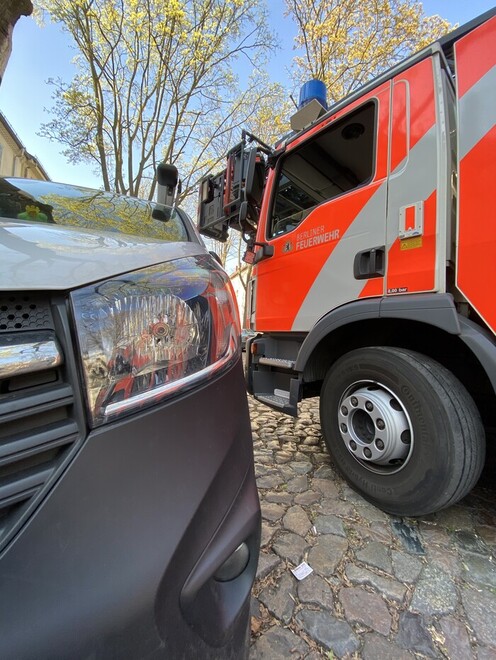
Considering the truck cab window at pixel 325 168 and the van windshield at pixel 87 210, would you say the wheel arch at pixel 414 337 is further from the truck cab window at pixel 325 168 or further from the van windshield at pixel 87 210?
the van windshield at pixel 87 210

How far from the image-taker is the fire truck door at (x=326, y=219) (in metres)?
2.13

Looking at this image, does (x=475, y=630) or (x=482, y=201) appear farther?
(x=482, y=201)

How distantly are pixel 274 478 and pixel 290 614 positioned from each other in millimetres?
1104

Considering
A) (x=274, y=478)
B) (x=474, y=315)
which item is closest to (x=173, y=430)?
(x=474, y=315)

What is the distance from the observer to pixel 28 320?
61cm

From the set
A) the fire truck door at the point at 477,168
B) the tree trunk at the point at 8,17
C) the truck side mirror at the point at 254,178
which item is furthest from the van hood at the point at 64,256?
the tree trunk at the point at 8,17

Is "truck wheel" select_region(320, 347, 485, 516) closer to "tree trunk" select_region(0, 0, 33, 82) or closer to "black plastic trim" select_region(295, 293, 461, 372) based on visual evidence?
"black plastic trim" select_region(295, 293, 461, 372)

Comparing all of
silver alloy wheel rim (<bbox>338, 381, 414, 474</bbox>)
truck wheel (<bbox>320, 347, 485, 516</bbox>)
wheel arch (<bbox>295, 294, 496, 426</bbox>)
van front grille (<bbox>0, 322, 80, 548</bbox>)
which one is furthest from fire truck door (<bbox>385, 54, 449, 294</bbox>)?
van front grille (<bbox>0, 322, 80, 548</bbox>)

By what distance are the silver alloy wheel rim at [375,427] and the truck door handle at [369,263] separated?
691mm

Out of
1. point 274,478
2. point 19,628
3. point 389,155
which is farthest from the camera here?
point 274,478

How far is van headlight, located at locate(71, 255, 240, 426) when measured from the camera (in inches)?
26.0

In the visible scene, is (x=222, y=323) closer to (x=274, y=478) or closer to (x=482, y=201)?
(x=482, y=201)

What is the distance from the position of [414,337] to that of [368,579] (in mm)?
1399

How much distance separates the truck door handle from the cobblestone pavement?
1484 millimetres
